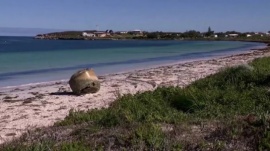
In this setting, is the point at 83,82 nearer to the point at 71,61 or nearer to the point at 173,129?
the point at 173,129

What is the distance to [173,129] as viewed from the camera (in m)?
6.09

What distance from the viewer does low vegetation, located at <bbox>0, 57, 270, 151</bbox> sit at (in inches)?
211

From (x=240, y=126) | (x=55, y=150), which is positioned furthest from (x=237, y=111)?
(x=55, y=150)

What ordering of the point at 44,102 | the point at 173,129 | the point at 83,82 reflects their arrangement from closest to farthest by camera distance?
1. the point at 173,129
2. the point at 44,102
3. the point at 83,82

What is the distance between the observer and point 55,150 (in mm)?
5129

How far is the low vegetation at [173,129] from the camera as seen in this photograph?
537 centimetres

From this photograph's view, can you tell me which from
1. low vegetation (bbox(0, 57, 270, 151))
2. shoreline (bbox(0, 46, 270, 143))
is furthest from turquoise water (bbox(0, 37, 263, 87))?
low vegetation (bbox(0, 57, 270, 151))

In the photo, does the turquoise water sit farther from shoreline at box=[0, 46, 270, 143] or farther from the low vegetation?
the low vegetation

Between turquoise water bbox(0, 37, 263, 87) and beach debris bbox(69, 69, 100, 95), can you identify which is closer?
beach debris bbox(69, 69, 100, 95)

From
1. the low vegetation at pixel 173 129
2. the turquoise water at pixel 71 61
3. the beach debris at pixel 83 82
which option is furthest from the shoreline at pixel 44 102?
the turquoise water at pixel 71 61

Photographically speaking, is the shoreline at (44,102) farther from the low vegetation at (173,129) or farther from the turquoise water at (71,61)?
the turquoise water at (71,61)

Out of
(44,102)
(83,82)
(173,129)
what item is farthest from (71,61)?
(173,129)

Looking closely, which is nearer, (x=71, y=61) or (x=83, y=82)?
(x=83, y=82)

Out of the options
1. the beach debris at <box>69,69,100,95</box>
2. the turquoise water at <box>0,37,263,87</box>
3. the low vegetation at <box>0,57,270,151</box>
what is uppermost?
the low vegetation at <box>0,57,270,151</box>
